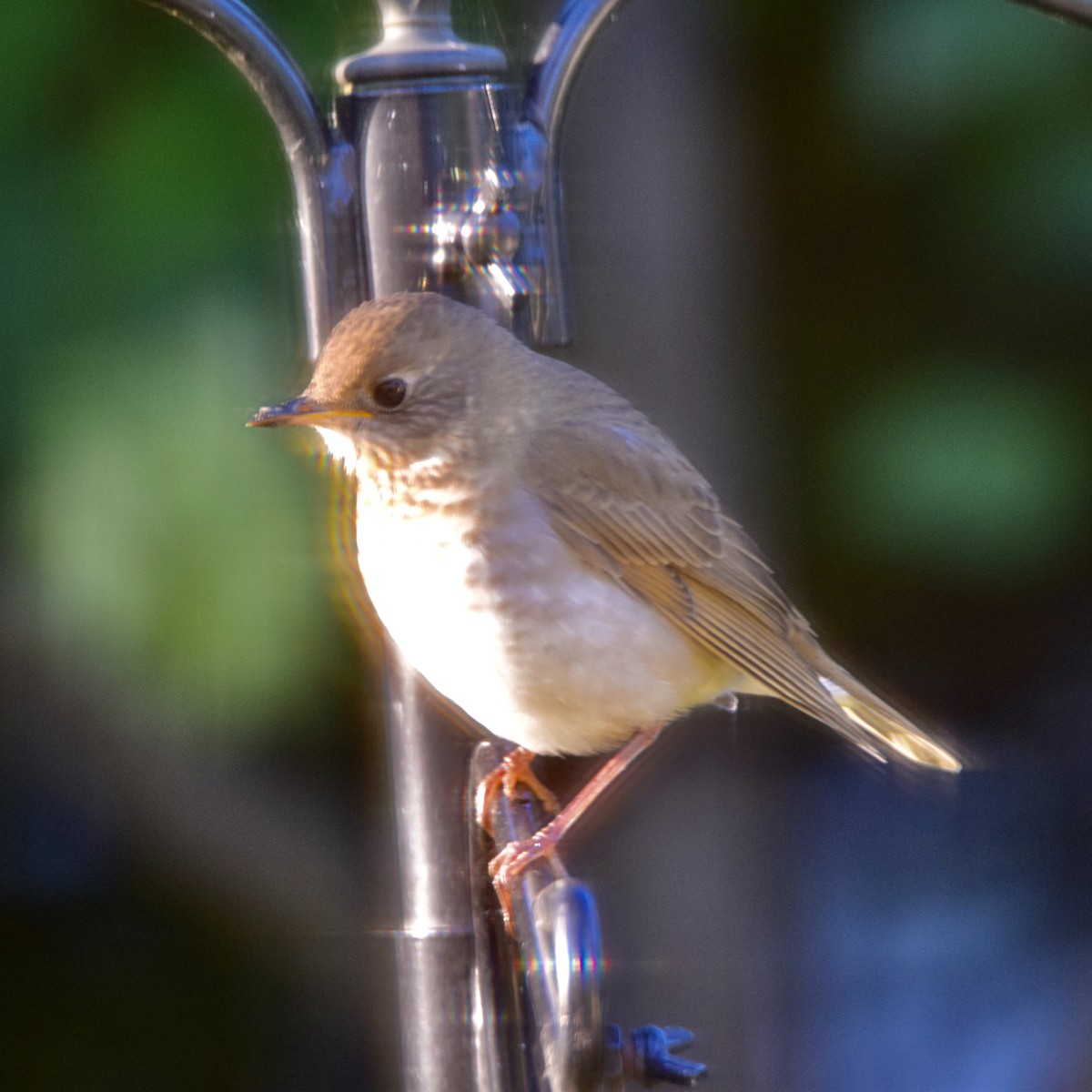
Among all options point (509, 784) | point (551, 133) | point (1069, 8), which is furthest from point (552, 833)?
point (1069, 8)

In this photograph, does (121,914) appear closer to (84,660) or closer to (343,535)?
(84,660)

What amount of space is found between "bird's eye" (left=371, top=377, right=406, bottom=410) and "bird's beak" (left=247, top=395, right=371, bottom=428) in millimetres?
19

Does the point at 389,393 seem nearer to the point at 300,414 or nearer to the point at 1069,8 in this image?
the point at 300,414

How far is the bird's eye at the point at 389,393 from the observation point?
5.81ft

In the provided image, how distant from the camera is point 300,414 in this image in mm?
1695

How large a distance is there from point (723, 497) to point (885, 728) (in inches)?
31.0

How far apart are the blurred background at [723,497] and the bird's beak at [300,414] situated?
0.59 metres

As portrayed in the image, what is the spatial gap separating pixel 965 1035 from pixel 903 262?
1558 millimetres

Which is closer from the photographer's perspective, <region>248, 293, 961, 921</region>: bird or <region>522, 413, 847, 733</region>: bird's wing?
<region>248, 293, 961, 921</region>: bird

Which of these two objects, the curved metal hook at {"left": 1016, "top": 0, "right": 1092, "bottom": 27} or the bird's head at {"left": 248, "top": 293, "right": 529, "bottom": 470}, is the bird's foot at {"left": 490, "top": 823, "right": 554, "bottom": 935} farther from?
the curved metal hook at {"left": 1016, "top": 0, "right": 1092, "bottom": 27}

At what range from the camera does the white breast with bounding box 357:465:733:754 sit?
5.94 ft

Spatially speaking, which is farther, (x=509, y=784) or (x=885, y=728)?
(x=885, y=728)

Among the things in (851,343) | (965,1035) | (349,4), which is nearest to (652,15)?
(851,343)

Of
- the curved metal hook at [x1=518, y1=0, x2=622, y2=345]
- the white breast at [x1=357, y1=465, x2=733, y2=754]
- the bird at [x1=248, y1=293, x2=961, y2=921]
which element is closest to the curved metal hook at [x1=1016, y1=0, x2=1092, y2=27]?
the curved metal hook at [x1=518, y1=0, x2=622, y2=345]
